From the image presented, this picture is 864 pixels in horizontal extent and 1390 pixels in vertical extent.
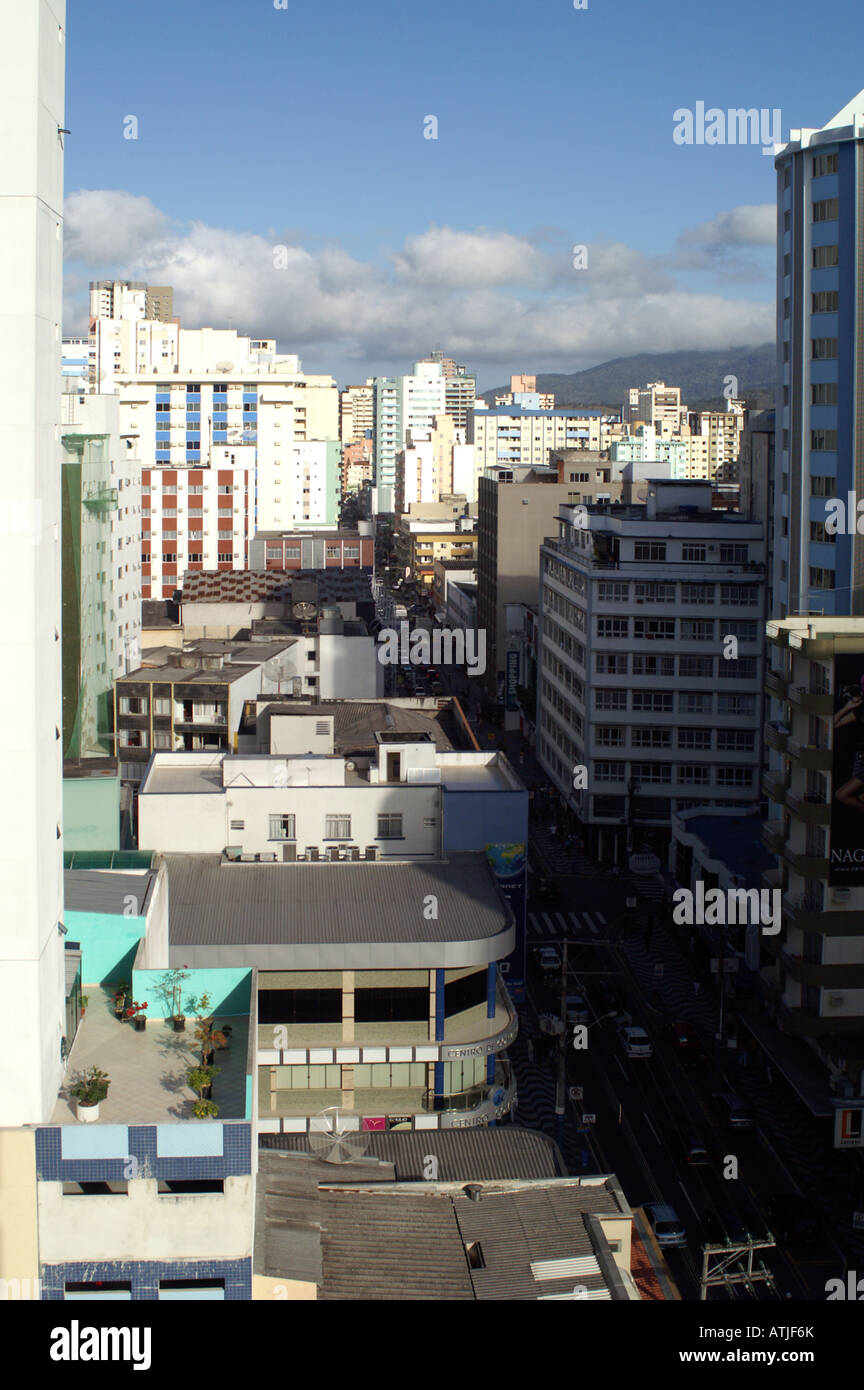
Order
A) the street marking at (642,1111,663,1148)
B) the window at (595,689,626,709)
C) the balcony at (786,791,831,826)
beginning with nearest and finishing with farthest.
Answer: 1. the street marking at (642,1111,663,1148)
2. the balcony at (786,791,831,826)
3. the window at (595,689,626,709)

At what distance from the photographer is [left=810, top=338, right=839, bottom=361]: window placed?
44.8 metres

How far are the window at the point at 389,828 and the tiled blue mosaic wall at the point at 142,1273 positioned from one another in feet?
76.6

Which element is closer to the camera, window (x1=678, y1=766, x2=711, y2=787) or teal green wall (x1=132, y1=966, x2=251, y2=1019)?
teal green wall (x1=132, y1=966, x2=251, y2=1019)

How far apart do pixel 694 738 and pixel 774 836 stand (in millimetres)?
22815

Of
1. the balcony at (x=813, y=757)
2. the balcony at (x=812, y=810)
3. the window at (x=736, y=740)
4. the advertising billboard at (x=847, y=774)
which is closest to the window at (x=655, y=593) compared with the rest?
the window at (x=736, y=740)

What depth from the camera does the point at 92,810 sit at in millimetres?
38844

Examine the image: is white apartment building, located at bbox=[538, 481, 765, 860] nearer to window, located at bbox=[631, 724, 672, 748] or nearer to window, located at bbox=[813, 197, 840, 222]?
window, located at bbox=[631, 724, 672, 748]

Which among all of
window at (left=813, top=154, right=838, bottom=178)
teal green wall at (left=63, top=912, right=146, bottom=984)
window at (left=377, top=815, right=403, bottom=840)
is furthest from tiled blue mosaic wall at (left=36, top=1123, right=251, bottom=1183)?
window at (left=813, top=154, right=838, bottom=178)

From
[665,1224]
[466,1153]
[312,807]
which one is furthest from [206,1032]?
[312,807]

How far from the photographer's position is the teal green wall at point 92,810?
3825 centimetres

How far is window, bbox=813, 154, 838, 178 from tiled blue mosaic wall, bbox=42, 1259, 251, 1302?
39666 millimetres

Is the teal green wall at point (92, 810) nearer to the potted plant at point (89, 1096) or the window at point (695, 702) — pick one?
the potted plant at point (89, 1096)
